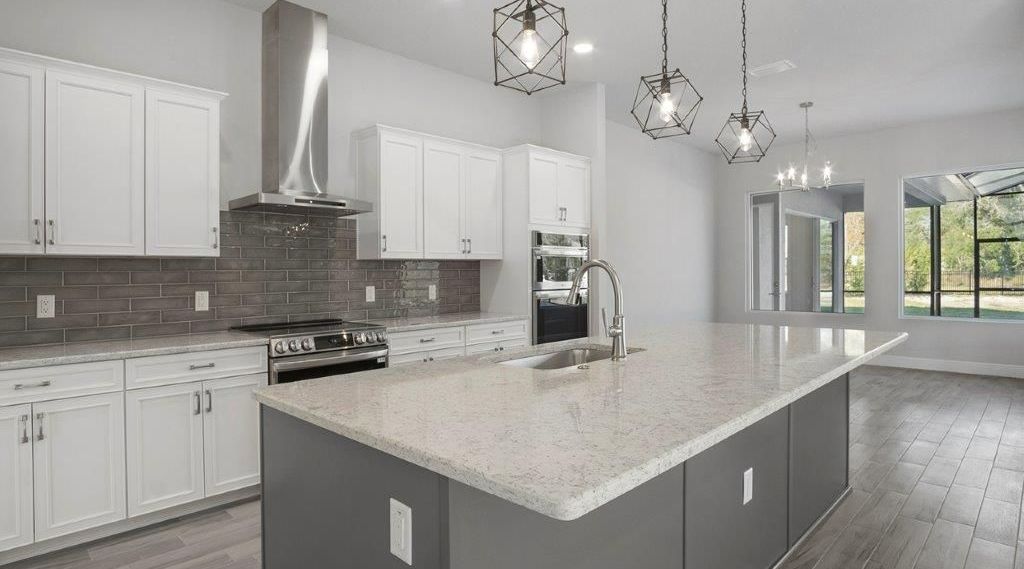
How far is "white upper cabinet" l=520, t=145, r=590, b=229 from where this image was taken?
477 cm

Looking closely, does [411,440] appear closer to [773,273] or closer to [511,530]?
[511,530]

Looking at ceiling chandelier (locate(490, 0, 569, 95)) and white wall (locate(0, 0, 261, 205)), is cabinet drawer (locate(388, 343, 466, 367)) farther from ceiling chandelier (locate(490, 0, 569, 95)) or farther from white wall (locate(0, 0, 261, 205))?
ceiling chandelier (locate(490, 0, 569, 95))

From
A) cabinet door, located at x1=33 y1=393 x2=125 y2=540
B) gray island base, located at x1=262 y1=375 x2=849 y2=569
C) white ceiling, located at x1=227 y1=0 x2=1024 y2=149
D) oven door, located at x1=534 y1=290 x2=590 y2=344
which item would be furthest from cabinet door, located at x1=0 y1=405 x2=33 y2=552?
oven door, located at x1=534 y1=290 x2=590 y2=344

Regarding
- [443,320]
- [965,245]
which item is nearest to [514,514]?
[443,320]

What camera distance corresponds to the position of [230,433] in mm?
3098

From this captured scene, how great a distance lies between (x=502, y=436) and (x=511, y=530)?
0.71 feet

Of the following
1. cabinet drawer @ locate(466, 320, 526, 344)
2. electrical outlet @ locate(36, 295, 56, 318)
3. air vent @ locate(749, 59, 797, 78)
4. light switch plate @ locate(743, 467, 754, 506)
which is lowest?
light switch plate @ locate(743, 467, 754, 506)

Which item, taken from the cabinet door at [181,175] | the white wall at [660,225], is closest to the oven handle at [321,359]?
the cabinet door at [181,175]

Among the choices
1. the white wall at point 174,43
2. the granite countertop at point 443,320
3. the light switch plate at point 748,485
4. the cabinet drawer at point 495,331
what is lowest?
the light switch plate at point 748,485

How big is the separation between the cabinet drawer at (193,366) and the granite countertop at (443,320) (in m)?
0.86

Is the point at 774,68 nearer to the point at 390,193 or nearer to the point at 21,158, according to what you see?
the point at 390,193

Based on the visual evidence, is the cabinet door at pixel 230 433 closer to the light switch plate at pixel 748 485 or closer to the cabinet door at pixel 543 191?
the light switch plate at pixel 748 485

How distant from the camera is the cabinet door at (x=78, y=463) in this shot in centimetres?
254

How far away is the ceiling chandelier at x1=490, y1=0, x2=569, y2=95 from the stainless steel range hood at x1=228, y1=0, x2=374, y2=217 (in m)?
1.21
